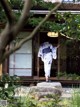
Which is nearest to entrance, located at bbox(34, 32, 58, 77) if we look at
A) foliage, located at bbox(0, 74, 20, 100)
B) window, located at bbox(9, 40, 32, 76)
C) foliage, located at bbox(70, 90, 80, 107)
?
window, located at bbox(9, 40, 32, 76)

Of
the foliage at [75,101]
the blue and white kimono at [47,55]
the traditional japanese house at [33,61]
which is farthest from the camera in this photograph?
the traditional japanese house at [33,61]

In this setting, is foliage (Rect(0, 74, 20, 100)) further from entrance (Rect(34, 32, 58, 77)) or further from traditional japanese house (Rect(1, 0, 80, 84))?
entrance (Rect(34, 32, 58, 77))

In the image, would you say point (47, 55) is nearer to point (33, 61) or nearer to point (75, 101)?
point (33, 61)

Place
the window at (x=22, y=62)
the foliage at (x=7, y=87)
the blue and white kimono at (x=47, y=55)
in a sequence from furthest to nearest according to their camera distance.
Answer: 1. the window at (x=22, y=62)
2. the blue and white kimono at (x=47, y=55)
3. the foliage at (x=7, y=87)

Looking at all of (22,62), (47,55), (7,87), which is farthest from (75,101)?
(22,62)

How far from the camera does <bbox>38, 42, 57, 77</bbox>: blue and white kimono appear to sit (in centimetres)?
1553

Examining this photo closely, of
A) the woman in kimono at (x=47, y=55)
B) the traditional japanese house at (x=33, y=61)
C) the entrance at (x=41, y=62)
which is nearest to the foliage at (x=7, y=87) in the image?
the woman in kimono at (x=47, y=55)

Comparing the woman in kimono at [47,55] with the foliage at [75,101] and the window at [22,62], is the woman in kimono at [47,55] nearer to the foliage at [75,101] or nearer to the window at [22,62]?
the window at [22,62]

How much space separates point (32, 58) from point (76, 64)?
201 centimetres

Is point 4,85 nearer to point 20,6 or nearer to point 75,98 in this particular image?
point 75,98

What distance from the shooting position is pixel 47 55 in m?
15.6

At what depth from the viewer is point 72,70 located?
1644 centimetres

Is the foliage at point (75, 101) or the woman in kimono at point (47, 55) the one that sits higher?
the foliage at point (75, 101)

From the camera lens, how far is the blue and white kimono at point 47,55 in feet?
51.0
